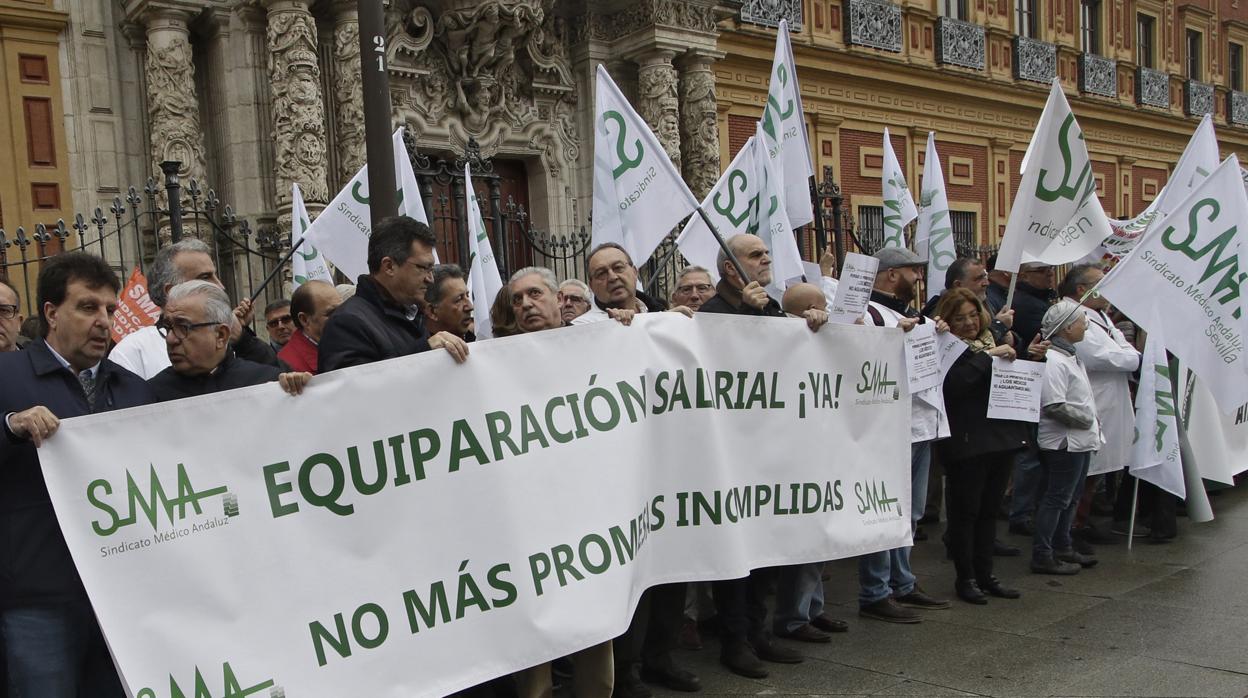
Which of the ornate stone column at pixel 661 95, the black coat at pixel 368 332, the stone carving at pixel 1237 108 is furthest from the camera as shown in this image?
the stone carving at pixel 1237 108

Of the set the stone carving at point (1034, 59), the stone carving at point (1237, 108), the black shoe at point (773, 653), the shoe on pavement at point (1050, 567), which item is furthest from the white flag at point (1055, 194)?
the stone carving at point (1237, 108)

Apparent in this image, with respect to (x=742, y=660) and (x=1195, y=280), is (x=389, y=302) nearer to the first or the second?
(x=742, y=660)

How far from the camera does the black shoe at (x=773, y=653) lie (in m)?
4.93

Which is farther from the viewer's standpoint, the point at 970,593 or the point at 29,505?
the point at 970,593

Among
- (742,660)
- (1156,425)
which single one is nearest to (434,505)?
(742,660)

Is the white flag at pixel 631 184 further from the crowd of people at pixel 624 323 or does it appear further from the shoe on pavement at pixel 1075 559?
the shoe on pavement at pixel 1075 559

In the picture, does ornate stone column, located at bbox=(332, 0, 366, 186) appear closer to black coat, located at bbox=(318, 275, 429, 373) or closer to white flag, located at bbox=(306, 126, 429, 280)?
white flag, located at bbox=(306, 126, 429, 280)

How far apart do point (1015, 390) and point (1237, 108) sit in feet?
95.2

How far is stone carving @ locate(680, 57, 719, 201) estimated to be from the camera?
1455cm

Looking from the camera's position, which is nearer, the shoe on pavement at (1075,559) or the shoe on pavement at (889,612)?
the shoe on pavement at (889,612)

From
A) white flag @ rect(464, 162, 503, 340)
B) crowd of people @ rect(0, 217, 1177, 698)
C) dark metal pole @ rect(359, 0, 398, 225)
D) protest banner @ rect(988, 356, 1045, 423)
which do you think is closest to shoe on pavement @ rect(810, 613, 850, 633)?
crowd of people @ rect(0, 217, 1177, 698)

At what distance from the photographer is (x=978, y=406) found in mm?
5750

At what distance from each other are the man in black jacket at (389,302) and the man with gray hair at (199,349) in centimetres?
38

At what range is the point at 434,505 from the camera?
11.7ft
